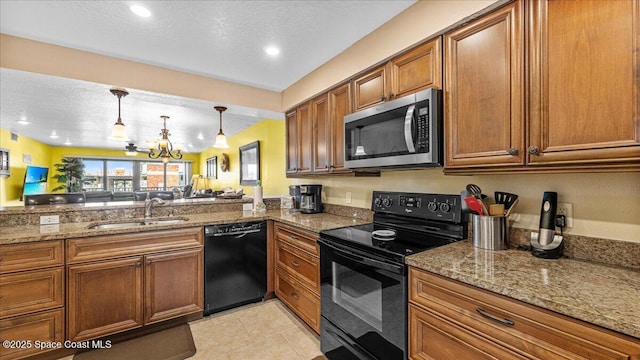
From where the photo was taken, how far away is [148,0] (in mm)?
1728

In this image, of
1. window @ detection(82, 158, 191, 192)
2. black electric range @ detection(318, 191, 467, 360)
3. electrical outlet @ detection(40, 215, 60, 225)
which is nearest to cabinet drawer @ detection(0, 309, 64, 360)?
electrical outlet @ detection(40, 215, 60, 225)

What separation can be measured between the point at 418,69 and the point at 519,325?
4.77 feet

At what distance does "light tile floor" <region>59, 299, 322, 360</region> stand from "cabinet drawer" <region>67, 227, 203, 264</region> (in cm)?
71

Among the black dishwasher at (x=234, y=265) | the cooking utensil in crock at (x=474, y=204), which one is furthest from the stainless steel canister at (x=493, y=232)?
the black dishwasher at (x=234, y=265)

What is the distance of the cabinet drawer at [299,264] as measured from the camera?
214 centimetres

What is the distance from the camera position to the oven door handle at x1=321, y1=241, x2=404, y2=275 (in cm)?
142

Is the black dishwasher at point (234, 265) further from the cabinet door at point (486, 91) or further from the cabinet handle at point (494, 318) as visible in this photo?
the cabinet handle at point (494, 318)

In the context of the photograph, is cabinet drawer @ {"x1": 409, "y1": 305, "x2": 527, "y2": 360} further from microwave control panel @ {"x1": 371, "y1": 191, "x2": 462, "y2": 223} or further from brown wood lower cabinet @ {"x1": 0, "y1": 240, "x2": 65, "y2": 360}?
brown wood lower cabinet @ {"x1": 0, "y1": 240, "x2": 65, "y2": 360}

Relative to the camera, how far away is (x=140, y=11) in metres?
1.83

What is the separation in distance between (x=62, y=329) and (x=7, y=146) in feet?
19.6

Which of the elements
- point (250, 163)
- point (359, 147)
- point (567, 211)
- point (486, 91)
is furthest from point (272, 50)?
point (250, 163)

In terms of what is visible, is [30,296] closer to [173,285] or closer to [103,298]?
[103,298]

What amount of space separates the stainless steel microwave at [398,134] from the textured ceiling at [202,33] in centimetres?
69

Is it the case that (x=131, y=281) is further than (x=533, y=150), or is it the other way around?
(x=131, y=281)
